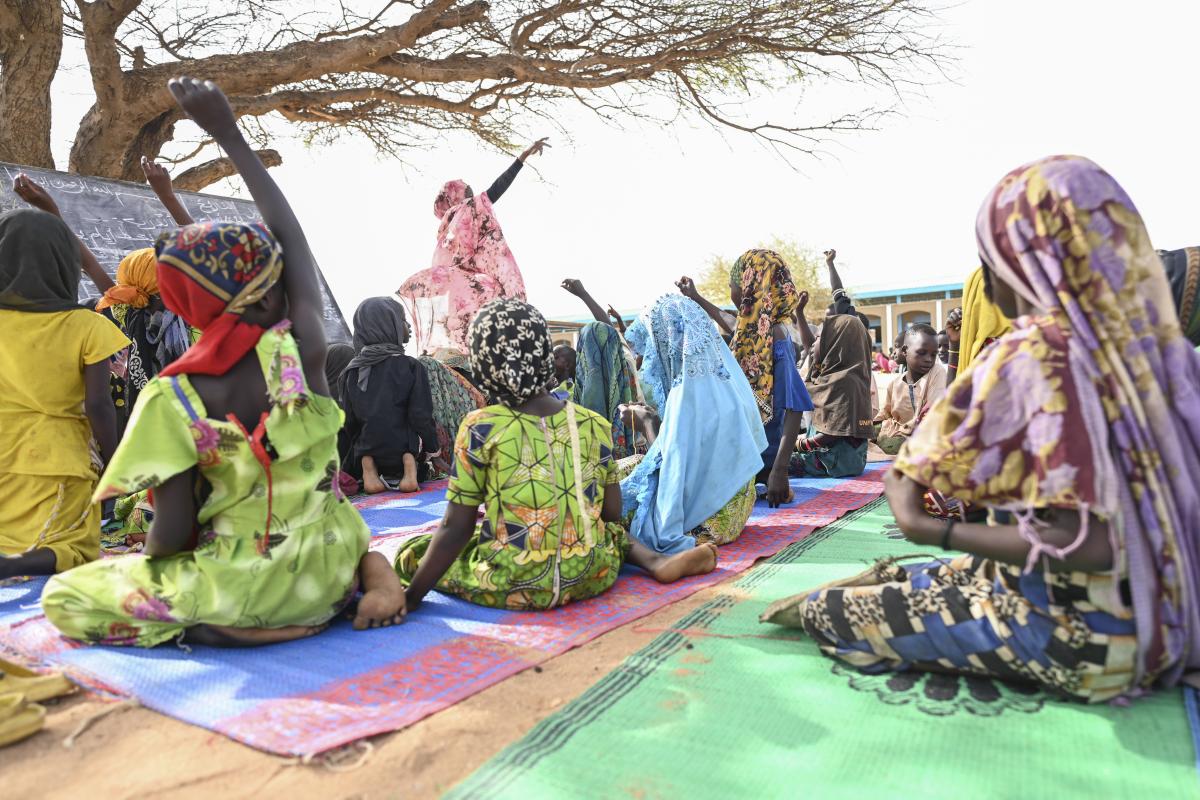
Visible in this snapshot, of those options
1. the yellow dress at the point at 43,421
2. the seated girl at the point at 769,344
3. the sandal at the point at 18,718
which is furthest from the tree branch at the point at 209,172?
the sandal at the point at 18,718

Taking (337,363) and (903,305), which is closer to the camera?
(337,363)

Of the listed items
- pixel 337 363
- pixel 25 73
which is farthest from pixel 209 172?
pixel 337 363

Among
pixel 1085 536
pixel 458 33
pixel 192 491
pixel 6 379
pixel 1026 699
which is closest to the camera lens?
pixel 1085 536

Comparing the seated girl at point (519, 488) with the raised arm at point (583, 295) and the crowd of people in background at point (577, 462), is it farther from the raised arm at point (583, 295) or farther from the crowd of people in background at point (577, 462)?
the raised arm at point (583, 295)

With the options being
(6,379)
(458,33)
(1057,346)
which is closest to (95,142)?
(458,33)

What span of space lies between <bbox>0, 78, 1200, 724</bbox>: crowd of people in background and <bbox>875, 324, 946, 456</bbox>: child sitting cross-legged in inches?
129

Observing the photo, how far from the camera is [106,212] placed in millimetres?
7539

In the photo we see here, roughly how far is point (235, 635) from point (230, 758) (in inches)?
29.3

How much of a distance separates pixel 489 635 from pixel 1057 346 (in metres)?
1.91

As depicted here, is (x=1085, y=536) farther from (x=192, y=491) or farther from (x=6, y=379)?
(x=6, y=379)

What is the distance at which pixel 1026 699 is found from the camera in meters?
2.00

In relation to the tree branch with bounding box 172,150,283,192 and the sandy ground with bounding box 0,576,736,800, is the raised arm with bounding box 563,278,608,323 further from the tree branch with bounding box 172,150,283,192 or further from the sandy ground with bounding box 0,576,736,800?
the tree branch with bounding box 172,150,283,192

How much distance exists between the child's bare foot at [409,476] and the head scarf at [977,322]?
3998 millimetres

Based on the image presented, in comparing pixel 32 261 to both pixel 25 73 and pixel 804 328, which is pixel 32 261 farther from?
pixel 25 73
